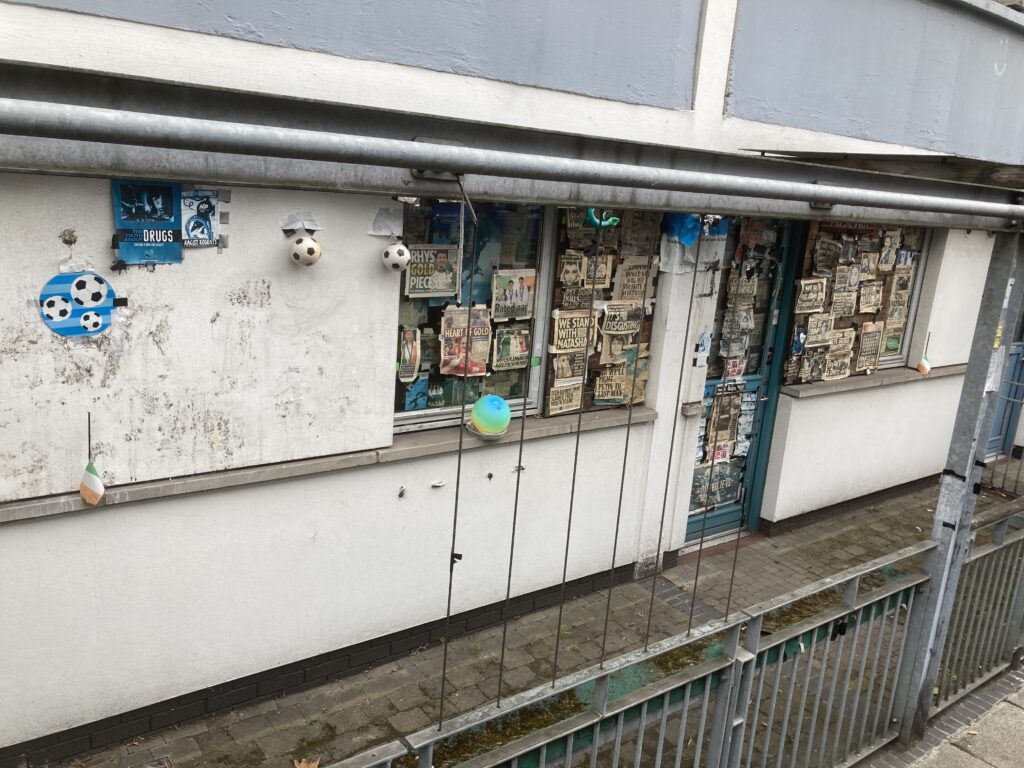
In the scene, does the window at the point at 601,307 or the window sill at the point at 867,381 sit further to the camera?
the window sill at the point at 867,381

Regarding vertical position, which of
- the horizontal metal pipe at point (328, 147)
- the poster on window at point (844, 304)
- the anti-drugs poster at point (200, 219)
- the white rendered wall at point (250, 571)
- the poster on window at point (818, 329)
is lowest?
the white rendered wall at point (250, 571)

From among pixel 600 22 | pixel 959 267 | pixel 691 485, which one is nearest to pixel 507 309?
pixel 600 22

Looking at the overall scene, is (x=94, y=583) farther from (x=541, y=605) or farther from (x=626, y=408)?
(x=626, y=408)

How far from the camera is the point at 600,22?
17.0ft

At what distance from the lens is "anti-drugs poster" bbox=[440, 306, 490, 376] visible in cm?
523

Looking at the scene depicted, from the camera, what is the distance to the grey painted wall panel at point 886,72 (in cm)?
617

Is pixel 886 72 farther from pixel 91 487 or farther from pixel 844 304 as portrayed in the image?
pixel 91 487

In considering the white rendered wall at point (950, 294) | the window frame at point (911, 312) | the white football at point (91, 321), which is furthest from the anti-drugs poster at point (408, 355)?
the white rendered wall at point (950, 294)

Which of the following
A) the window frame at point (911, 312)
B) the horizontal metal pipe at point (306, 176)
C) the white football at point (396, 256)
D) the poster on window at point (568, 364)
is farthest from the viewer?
the window frame at point (911, 312)

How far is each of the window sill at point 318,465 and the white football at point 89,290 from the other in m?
0.93

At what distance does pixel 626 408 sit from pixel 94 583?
3.73 meters

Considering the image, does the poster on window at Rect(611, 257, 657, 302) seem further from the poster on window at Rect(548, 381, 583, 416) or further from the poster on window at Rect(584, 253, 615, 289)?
the poster on window at Rect(548, 381, 583, 416)

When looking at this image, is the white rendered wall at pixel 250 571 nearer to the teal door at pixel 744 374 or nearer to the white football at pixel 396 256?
the white football at pixel 396 256

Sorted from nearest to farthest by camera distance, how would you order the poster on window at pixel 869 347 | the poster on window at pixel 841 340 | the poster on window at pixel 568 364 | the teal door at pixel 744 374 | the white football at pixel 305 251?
the white football at pixel 305 251 < the poster on window at pixel 568 364 < the teal door at pixel 744 374 < the poster on window at pixel 841 340 < the poster on window at pixel 869 347
